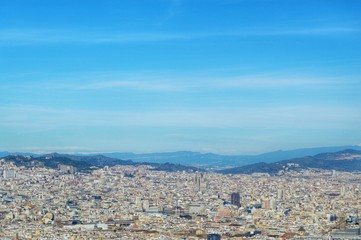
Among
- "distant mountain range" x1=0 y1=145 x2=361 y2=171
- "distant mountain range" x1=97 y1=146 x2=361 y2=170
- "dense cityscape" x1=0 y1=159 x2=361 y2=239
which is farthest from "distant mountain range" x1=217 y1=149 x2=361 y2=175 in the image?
"distant mountain range" x1=97 y1=146 x2=361 y2=170

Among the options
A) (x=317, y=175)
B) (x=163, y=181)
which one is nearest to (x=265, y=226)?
(x=163, y=181)

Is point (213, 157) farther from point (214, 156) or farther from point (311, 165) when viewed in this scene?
point (311, 165)

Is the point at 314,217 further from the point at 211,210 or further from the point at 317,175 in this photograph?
the point at 317,175

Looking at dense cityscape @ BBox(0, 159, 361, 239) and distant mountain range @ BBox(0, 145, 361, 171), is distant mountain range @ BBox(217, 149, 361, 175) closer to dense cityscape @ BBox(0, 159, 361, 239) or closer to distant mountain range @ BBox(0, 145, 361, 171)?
dense cityscape @ BBox(0, 159, 361, 239)

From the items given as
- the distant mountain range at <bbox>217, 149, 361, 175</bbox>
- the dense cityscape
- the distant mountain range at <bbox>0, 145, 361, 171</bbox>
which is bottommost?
the dense cityscape

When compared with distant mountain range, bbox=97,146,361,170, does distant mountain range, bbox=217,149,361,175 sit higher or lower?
lower

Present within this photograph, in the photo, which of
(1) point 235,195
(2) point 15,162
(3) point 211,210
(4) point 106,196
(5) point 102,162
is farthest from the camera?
(5) point 102,162

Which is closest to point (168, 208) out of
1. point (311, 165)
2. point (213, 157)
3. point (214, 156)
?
point (311, 165)

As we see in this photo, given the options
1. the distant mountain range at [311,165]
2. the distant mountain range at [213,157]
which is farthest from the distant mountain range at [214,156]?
the distant mountain range at [311,165]
